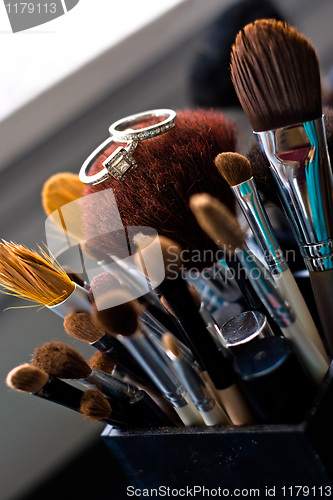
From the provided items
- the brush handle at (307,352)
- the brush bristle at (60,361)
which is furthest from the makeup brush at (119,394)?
the brush handle at (307,352)

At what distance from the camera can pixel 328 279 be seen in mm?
349

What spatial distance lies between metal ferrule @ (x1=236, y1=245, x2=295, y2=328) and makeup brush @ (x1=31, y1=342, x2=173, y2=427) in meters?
0.11

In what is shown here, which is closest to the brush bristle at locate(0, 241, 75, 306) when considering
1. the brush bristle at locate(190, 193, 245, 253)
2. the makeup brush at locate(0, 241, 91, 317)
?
the makeup brush at locate(0, 241, 91, 317)

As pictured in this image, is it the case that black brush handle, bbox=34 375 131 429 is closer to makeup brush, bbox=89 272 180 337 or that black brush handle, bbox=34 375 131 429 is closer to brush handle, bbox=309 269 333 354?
makeup brush, bbox=89 272 180 337

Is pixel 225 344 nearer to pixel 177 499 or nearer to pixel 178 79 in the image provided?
pixel 177 499

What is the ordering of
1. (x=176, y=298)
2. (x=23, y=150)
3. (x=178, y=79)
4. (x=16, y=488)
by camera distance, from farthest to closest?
1. (x=178, y=79)
2. (x=23, y=150)
3. (x=16, y=488)
4. (x=176, y=298)

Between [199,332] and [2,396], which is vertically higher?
[199,332]

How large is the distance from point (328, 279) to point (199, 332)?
9 cm

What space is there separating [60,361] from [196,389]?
3.6 inches

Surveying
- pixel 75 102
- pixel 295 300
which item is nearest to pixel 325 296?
pixel 295 300

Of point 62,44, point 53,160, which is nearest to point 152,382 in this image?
point 53,160

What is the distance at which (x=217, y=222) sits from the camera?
0.30 m

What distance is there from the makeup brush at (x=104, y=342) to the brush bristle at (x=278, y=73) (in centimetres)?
17

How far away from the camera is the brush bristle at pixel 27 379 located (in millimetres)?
315
